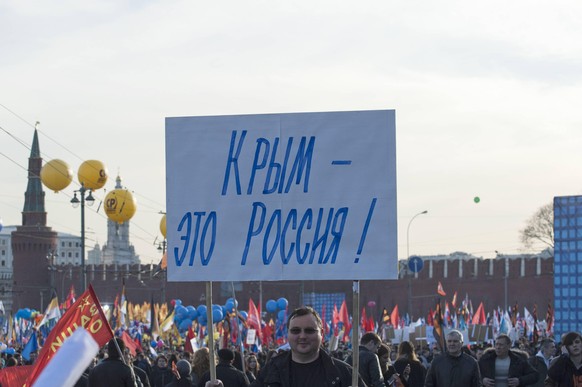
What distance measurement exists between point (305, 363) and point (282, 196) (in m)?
1.14

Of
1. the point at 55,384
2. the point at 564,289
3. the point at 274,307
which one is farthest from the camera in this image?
the point at 274,307

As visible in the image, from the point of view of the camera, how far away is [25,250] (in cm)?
10062

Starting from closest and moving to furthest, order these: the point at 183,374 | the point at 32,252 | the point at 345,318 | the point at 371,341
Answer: the point at 371,341, the point at 183,374, the point at 345,318, the point at 32,252

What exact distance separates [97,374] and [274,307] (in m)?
46.4

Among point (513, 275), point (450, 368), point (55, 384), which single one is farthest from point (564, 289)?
point (513, 275)

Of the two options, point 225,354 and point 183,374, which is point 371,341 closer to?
point 225,354

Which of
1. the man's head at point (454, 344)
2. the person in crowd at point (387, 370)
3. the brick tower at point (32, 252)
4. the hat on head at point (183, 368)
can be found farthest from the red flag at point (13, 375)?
the brick tower at point (32, 252)

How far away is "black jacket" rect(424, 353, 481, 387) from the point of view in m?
10.4

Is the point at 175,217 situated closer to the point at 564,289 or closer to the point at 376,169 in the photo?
the point at 376,169

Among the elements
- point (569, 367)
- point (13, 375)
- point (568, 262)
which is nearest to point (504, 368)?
point (569, 367)

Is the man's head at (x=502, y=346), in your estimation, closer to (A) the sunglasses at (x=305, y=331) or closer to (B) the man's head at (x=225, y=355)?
(B) the man's head at (x=225, y=355)

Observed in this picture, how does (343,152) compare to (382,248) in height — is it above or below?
above

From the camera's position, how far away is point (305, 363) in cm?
556

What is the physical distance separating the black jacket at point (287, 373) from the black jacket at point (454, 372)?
4.93 m
